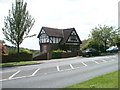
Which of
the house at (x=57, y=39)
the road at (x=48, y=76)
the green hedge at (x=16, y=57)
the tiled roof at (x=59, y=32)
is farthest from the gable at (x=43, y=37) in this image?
the road at (x=48, y=76)

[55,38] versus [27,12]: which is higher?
[27,12]

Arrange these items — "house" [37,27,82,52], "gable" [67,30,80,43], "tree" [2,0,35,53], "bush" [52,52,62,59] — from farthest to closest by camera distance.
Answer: "gable" [67,30,80,43] → "house" [37,27,82,52] → "bush" [52,52,62,59] → "tree" [2,0,35,53]

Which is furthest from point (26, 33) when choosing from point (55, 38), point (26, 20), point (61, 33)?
point (61, 33)

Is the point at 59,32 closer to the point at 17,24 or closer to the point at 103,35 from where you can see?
the point at 103,35

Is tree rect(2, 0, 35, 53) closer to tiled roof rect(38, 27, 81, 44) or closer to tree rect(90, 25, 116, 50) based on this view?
tiled roof rect(38, 27, 81, 44)

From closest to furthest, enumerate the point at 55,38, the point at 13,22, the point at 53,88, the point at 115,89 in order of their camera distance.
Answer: the point at 115,89 → the point at 53,88 → the point at 13,22 → the point at 55,38

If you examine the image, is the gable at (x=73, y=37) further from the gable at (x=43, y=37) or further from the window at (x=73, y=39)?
the gable at (x=43, y=37)

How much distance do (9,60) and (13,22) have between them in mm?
5542

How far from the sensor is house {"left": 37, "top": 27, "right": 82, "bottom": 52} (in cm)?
3841

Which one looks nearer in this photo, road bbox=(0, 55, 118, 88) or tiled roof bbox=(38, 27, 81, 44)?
road bbox=(0, 55, 118, 88)

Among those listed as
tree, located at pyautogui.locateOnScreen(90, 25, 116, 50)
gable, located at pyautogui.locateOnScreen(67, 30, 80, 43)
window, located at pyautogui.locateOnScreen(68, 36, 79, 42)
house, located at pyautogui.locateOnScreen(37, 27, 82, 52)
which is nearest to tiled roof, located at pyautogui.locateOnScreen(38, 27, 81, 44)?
house, located at pyautogui.locateOnScreen(37, 27, 82, 52)

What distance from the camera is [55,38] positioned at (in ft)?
130

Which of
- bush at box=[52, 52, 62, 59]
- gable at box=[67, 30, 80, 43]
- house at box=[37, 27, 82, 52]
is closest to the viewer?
bush at box=[52, 52, 62, 59]

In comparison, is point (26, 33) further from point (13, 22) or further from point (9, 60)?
point (9, 60)
